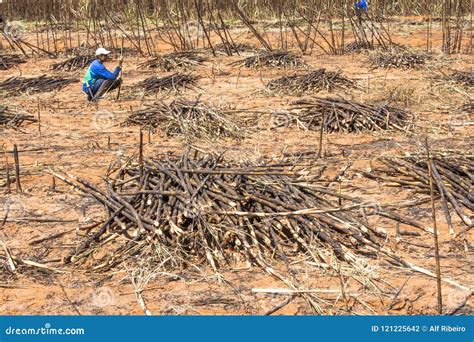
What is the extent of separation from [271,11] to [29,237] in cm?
917

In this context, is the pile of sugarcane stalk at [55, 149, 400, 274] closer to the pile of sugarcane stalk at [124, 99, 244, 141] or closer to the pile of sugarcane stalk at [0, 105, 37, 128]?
the pile of sugarcane stalk at [124, 99, 244, 141]

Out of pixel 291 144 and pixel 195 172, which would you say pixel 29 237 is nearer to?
pixel 195 172

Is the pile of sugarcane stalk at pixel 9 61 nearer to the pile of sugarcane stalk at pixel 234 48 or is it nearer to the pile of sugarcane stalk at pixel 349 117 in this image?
the pile of sugarcane stalk at pixel 234 48

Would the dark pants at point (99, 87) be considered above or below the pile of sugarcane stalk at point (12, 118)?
above

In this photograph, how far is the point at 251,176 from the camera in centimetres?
367

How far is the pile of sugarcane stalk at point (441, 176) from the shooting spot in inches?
147

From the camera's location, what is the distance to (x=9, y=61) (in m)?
9.58

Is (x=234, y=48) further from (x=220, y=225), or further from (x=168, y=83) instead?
(x=220, y=225)

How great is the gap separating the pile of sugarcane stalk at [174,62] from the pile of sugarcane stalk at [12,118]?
2.61 m

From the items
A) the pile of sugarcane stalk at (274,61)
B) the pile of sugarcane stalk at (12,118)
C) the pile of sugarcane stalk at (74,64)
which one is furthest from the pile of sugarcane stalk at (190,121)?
the pile of sugarcane stalk at (74,64)

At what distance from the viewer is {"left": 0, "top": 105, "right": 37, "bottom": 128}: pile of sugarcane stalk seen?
605 centimetres

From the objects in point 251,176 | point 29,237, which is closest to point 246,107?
point 251,176

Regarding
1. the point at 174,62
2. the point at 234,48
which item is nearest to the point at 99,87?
the point at 174,62

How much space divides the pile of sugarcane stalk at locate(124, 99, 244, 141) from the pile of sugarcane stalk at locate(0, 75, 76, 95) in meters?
2.16
